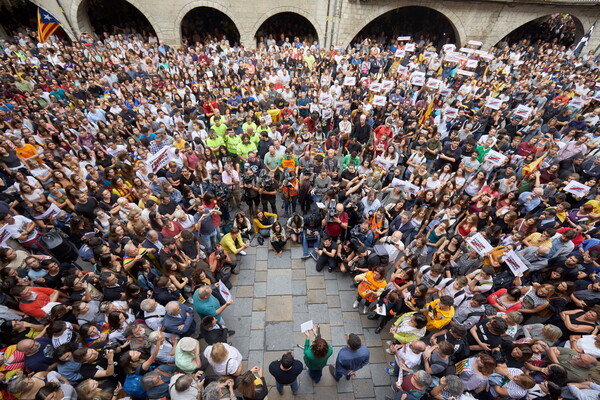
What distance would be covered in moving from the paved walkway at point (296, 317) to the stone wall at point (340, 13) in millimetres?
18646

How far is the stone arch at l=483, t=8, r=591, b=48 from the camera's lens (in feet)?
59.3

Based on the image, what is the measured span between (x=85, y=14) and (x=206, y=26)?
27.3 feet

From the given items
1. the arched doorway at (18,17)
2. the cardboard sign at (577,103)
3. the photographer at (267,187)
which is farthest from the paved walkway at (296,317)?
the arched doorway at (18,17)

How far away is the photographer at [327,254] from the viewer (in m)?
6.00

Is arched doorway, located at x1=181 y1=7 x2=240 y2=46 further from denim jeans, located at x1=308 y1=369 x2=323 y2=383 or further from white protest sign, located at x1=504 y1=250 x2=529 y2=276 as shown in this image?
denim jeans, located at x1=308 y1=369 x2=323 y2=383

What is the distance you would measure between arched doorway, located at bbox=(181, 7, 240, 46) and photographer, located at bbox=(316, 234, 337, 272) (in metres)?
20.6

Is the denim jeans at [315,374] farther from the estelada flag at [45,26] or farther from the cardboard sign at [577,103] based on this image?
the estelada flag at [45,26]

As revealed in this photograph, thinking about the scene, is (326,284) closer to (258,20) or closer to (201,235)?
(201,235)

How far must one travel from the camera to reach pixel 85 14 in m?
19.1

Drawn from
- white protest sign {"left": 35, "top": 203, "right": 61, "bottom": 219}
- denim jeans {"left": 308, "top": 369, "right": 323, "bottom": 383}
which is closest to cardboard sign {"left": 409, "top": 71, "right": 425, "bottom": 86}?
denim jeans {"left": 308, "top": 369, "right": 323, "bottom": 383}

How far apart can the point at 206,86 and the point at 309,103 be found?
5.45 m

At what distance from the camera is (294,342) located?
507cm

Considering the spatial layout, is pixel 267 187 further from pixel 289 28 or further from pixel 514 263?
pixel 289 28

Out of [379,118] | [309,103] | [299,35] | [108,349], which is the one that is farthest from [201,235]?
[299,35]
